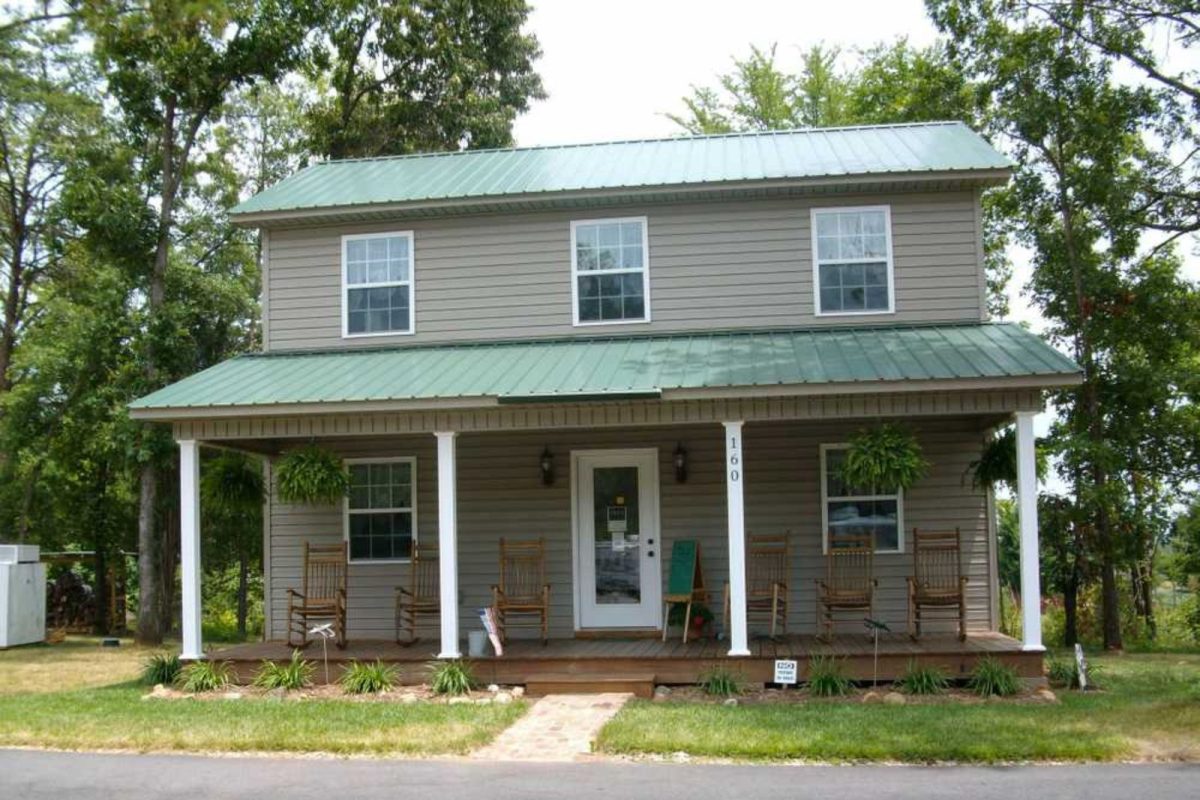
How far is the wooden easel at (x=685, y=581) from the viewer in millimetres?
12000

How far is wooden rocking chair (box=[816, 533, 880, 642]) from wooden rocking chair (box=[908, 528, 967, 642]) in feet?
1.42

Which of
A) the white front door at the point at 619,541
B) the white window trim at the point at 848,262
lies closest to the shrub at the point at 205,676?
the white front door at the point at 619,541

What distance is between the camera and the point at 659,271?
13.2 m

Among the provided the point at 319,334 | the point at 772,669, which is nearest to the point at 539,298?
the point at 319,334

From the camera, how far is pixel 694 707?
9672 millimetres

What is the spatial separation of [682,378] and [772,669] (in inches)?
109

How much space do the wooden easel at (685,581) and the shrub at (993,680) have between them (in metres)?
2.87

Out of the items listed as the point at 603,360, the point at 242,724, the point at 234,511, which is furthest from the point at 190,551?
the point at 603,360

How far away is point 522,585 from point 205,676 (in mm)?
3379

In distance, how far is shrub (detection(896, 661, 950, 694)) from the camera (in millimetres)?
10320

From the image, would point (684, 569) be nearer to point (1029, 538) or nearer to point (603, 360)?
point (603, 360)

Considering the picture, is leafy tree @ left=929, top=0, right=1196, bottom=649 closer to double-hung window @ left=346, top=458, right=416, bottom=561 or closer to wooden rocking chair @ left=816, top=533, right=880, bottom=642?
wooden rocking chair @ left=816, top=533, right=880, bottom=642

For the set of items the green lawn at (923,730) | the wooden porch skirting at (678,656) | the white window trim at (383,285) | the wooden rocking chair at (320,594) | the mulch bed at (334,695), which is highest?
the white window trim at (383,285)

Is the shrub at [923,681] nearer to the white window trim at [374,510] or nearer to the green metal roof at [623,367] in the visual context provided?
the green metal roof at [623,367]
